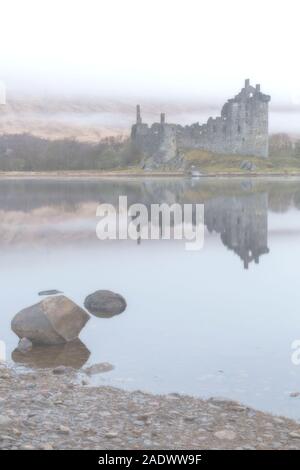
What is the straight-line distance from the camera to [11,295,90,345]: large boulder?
1234cm

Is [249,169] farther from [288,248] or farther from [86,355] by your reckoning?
[86,355]

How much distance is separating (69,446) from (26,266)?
49.4ft

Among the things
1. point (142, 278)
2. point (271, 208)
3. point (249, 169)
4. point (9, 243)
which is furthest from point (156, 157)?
point (142, 278)

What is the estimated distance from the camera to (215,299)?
1628 cm

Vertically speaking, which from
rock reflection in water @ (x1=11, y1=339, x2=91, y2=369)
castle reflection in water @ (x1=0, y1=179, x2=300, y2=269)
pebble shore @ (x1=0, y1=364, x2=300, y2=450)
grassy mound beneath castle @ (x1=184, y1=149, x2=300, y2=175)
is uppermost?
grassy mound beneath castle @ (x1=184, y1=149, x2=300, y2=175)

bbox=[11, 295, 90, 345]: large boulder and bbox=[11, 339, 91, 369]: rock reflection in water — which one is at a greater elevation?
bbox=[11, 295, 90, 345]: large boulder

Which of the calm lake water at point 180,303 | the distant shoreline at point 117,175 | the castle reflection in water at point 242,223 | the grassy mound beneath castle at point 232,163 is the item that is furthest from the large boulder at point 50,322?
the grassy mound beneath castle at point 232,163

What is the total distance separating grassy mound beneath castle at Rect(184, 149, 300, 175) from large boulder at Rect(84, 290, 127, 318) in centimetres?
9270

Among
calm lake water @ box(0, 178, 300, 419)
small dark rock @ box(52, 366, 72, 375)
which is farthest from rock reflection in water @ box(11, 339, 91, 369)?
small dark rock @ box(52, 366, 72, 375)

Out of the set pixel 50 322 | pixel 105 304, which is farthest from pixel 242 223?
pixel 50 322

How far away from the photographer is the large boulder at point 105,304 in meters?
15.0

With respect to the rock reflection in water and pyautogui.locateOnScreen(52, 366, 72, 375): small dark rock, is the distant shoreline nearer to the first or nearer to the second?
the rock reflection in water

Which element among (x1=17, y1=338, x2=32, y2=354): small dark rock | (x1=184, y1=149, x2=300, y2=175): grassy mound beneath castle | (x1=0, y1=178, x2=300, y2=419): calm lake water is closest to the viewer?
(x1=0, y1=178, x2=300, y2=419): calm lake water

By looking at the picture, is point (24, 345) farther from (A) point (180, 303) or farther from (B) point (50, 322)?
(A) point (180, 303)
